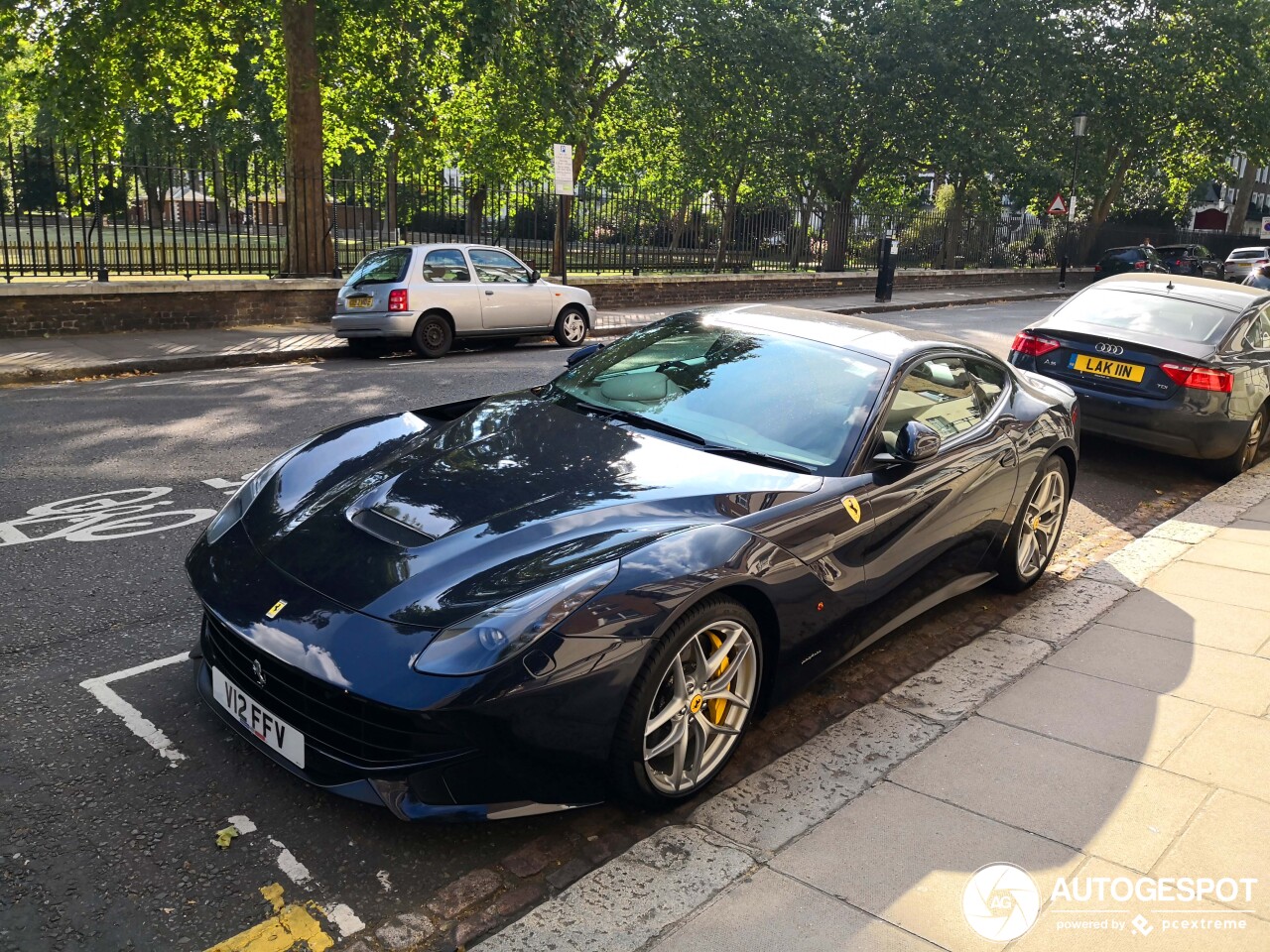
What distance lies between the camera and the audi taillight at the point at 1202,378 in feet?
25.7

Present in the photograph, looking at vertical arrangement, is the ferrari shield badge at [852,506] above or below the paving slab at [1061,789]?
above

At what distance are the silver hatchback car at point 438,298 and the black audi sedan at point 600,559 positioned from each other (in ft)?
27.9

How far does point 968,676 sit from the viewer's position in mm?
4324

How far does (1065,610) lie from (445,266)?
10.1m

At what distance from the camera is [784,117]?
31.2 m

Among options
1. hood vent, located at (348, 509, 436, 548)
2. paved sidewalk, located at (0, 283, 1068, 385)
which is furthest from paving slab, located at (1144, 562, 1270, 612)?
paved sidewalk, located at (0, 283, 1068, 385)

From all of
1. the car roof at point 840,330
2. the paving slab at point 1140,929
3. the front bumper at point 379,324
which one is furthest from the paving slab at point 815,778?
the front bumper at point 379,324

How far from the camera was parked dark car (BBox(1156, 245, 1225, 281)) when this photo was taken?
35.7m

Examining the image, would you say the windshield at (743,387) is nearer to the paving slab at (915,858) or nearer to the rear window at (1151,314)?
the paving slab at (915,858)

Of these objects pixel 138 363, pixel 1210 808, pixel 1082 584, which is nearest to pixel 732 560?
pixel 1210 808

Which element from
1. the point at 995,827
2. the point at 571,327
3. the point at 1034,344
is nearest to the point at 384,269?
the point at 571,327

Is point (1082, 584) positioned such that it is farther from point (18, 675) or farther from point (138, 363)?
point (138, 363)

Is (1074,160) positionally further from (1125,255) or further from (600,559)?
(600,559)

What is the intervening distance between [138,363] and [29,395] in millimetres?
2006
